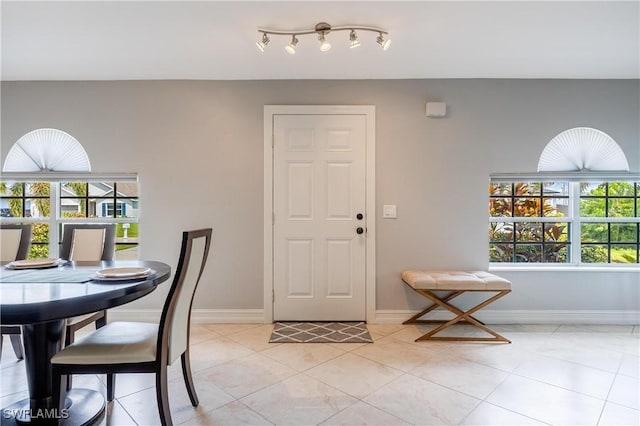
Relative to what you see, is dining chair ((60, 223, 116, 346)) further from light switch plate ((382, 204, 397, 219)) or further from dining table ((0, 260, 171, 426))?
light switch plate ((382, 204, 397, 219))

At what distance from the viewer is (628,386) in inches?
83.8

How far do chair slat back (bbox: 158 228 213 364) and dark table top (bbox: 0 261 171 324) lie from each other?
164mm

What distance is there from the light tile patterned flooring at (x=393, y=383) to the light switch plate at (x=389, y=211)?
110 centimetres

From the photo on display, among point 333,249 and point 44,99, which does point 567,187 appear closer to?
point 333,249

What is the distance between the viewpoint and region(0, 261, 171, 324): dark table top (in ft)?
4.18

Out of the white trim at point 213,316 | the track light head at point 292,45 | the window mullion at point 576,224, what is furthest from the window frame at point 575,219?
the white trim at point 213,316

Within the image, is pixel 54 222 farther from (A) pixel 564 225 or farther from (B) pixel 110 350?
(A) pixel 564 225

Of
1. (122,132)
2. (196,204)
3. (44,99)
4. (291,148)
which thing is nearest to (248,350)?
(196,204)

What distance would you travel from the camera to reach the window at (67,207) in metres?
3.41

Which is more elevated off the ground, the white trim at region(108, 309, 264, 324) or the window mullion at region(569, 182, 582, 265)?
the window mullion at region(569, 182, 582, 265)

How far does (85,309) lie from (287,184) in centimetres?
213

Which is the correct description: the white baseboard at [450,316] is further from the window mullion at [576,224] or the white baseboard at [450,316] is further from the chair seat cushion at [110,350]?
the chair seat cushion at [110,350]

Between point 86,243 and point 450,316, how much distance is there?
10.5ft

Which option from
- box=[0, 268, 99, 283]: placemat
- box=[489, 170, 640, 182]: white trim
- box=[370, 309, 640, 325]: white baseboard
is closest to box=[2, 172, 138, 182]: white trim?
box=[0, 268, 99, 283]: placemat
